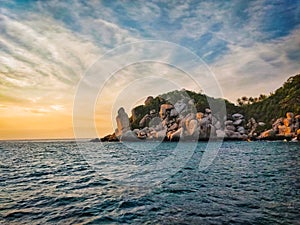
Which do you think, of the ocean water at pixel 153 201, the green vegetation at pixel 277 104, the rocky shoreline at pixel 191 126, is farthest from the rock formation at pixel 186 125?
the ocean water at pixel 153 201

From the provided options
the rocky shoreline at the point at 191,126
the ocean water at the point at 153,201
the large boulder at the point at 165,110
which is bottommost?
the ocean water at the point at 153,201

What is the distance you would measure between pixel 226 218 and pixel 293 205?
4826 mm

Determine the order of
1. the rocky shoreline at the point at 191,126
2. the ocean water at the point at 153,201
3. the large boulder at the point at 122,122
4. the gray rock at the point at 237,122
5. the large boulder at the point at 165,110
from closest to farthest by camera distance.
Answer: the ocean water at the point at 153,201, the rocky shoreline at the point at 191,126, the large boulder at the point at 122,122, the gray rock at the point at 237,122, the large boulder at the point at 165,110

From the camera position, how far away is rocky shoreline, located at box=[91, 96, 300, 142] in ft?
417

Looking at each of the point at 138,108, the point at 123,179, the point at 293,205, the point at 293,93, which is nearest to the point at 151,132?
the point at 138,108

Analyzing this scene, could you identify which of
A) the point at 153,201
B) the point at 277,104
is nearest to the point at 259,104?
the point at 277,104

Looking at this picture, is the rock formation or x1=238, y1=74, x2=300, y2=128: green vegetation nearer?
the rock formation

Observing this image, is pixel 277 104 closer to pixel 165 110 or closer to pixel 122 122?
pixel 165 110

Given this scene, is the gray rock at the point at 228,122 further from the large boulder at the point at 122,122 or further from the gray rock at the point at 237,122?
the large boulder at the point at 122,122

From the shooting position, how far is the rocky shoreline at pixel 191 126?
417ft

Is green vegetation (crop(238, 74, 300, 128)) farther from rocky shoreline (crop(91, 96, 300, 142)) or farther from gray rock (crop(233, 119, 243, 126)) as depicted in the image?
gray rock (crop(233, 119, 243, 126))

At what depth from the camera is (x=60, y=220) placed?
1266 cm

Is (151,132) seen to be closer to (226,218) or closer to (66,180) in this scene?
(66,180)

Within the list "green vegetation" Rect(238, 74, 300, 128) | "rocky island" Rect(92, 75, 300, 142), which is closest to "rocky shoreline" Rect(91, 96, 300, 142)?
"rocky island" Rect(92, 75, 300, 142)
